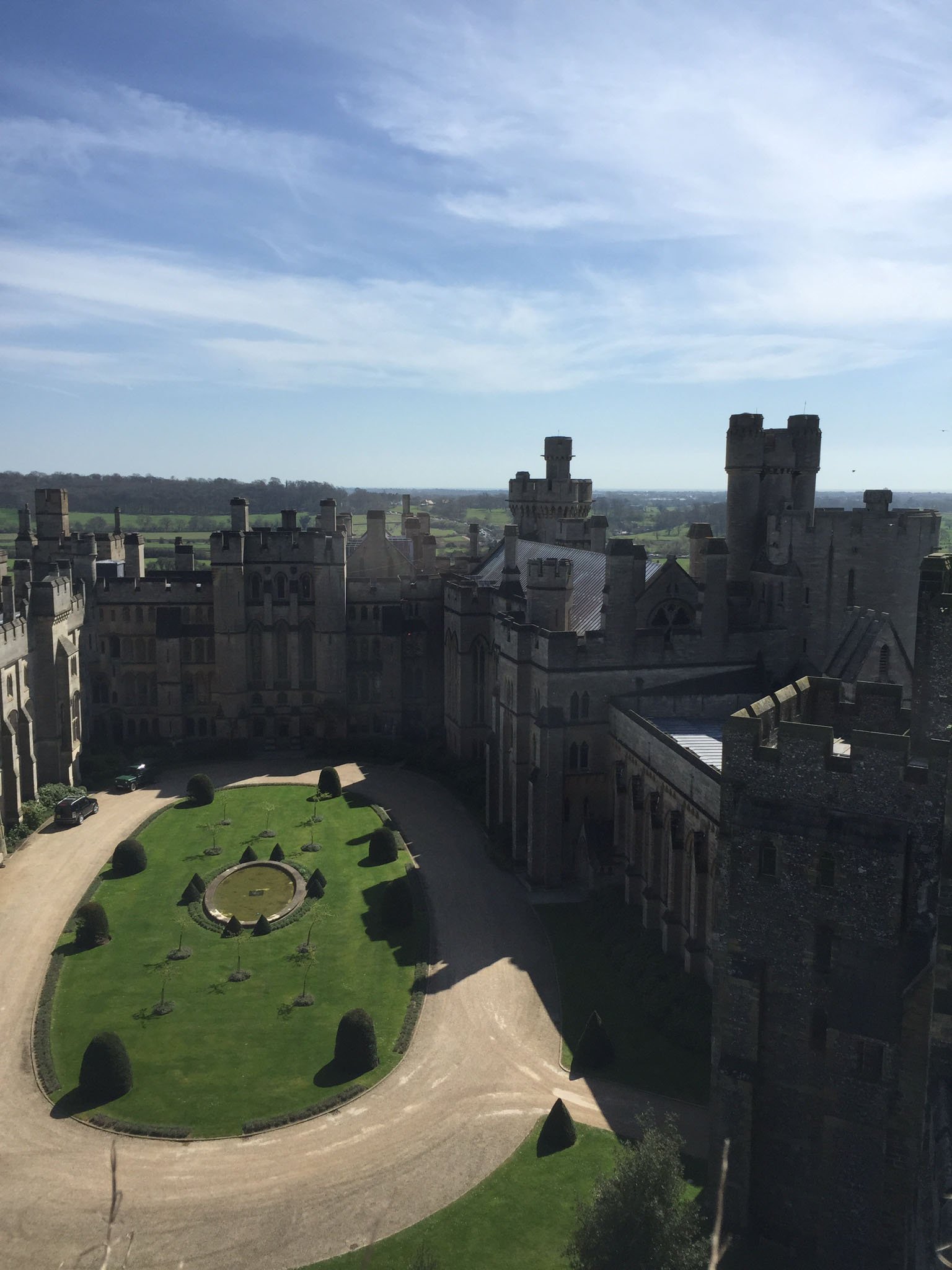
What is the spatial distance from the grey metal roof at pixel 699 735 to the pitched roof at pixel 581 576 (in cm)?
615

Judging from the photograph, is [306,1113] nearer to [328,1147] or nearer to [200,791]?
[328,1147]

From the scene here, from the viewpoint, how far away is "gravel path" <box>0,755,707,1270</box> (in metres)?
25.2

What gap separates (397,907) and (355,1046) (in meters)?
9.82

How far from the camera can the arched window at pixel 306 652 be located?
69.9 meters

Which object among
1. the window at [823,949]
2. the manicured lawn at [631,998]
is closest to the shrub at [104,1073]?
the manicured lawn at [631,998]

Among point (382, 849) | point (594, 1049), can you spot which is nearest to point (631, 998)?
point (594, 1049)

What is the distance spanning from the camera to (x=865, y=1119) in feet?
71.5

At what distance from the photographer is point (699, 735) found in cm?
4159

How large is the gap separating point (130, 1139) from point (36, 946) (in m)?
13.6

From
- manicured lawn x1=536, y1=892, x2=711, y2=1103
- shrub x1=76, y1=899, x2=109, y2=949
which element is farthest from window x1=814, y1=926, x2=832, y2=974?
shrub x1=76, y1=899, x2=109, y2=949

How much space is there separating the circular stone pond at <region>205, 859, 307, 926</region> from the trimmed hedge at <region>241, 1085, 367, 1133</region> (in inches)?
495

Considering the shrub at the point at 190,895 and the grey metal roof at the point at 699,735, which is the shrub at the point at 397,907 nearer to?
the shrub at the point at 190,895

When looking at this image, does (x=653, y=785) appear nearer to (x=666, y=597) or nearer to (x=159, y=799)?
(x=666, y=597)

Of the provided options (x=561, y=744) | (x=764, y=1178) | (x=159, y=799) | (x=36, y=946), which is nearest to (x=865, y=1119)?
(x=764, y=1178)
